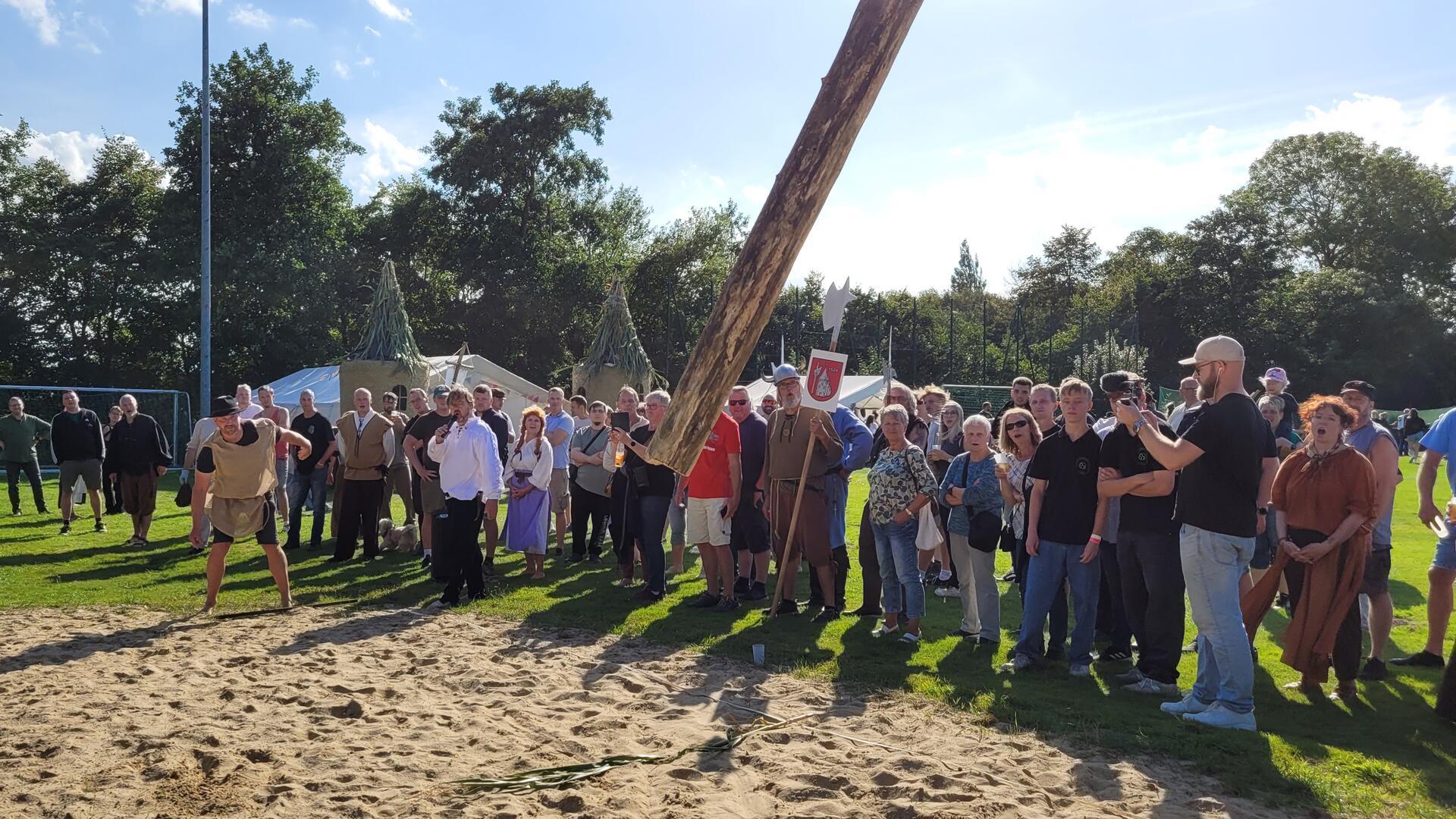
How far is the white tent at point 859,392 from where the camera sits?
27.2 m

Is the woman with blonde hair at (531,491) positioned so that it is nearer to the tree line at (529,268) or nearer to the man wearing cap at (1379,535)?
the man wearing cap at (1379,535)

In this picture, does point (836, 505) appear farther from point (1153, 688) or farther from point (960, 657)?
point (1153, 688)


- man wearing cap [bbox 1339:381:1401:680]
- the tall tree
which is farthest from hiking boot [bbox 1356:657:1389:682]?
the tall tree

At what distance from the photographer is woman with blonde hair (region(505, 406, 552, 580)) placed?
9.74m

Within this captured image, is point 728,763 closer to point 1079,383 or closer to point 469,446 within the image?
point 1079,383

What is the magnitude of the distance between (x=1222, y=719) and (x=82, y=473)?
546 inches

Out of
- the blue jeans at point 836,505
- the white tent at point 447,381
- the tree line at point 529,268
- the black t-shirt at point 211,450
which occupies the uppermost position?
the tree line at point 529,268

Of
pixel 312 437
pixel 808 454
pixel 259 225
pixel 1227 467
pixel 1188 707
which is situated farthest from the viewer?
pixel 259 225

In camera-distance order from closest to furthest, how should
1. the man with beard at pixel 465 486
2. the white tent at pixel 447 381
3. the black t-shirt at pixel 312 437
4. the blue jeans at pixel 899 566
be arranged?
the blue jeans at pixel 899 566
the man with beard at pixel 465 486
the black t-shirt at pixel 312 437
the white tent at pixel 447 381

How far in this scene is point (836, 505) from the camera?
27.6 feet

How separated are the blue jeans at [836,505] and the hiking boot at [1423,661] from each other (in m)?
4.08

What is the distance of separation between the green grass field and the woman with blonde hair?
45 cm

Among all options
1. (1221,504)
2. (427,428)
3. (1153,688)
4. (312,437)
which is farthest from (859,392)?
(1221,504)

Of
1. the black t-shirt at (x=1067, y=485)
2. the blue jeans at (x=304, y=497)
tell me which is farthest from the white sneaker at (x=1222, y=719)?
the blue jeans at (x=304, y=497)
